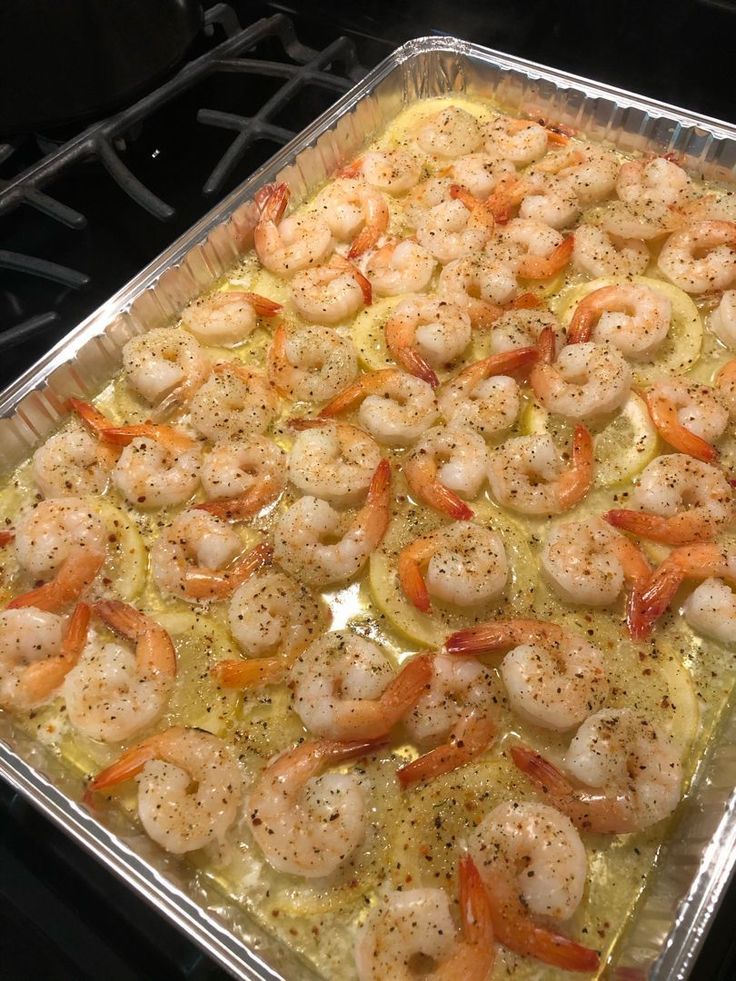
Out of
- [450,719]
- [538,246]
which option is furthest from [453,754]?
[538,246]

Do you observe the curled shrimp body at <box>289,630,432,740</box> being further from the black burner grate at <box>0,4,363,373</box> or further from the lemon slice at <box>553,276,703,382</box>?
the black burner grate at <box>0,4,363,373</box>

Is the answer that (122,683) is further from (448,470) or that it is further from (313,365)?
(313,365)

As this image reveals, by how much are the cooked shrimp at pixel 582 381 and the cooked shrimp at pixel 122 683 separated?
1359mm

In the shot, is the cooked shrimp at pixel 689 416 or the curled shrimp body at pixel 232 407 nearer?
the cooked shrimp at pixel 689 416

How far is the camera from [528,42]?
12.7 feet

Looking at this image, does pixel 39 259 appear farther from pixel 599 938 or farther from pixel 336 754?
pixel 599 938

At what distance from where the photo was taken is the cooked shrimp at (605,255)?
2861 millimetres

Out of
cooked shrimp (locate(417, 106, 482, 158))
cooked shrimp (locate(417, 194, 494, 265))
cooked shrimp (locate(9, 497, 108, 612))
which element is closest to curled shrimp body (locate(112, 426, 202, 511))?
cooked shrimp (locate(9, 497, 108, 612))

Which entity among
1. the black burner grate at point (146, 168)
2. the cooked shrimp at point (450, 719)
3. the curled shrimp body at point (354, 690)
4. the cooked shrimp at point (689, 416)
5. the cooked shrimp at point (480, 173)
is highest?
the black burner grate at point (146, 168)

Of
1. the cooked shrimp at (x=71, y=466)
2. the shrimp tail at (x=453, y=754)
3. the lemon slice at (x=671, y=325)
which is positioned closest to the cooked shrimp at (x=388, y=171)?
the lemon slice at (x=671, y=325)

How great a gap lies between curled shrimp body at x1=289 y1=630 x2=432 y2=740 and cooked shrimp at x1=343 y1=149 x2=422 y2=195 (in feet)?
6.62

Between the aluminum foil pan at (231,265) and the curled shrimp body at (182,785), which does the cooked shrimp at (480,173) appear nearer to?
the aluminum foil pan at (231,265)

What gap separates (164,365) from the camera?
2.60m

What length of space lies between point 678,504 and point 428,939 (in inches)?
52.4
